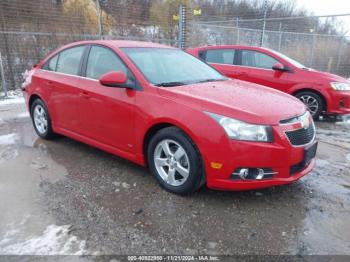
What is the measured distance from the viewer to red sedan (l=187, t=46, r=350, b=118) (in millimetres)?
7027

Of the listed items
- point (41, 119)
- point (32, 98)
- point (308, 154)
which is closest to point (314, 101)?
point (308, 154)

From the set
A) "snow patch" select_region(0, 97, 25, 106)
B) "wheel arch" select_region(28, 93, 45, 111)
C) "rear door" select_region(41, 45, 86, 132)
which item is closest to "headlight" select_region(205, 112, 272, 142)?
"rear door" select_region(41, 45, 86, 132)

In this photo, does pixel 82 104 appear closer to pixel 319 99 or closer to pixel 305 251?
pixel 305 251

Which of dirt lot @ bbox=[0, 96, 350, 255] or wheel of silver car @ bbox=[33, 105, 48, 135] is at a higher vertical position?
wheel of silver car @ bbox=[33, 105, 48, 135]

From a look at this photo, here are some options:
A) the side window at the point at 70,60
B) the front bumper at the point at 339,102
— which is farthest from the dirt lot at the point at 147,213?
the front bumper at the point at 339,102

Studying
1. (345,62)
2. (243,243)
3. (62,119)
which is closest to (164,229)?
(243,243)

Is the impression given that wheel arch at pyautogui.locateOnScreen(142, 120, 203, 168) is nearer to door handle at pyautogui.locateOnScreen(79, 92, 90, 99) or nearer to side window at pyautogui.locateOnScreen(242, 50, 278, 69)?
door handle at pyautogui.locateOnScreen(79, 92, 90, 99)

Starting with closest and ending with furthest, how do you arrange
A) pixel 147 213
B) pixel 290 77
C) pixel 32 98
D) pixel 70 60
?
pixel 147 213
pixel 70 60
pixel 32 98
pixel 290 77

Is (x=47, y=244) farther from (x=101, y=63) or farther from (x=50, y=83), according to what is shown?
(x=50, y=83)

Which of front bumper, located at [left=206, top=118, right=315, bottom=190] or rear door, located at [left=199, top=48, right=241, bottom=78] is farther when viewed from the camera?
rear door, located at [left=199, top=48, right=241, bottom=78]

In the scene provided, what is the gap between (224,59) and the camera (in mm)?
8156

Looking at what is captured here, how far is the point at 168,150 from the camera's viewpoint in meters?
3.49

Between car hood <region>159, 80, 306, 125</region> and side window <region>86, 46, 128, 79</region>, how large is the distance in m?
0.81

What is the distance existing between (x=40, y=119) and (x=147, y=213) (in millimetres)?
2979
